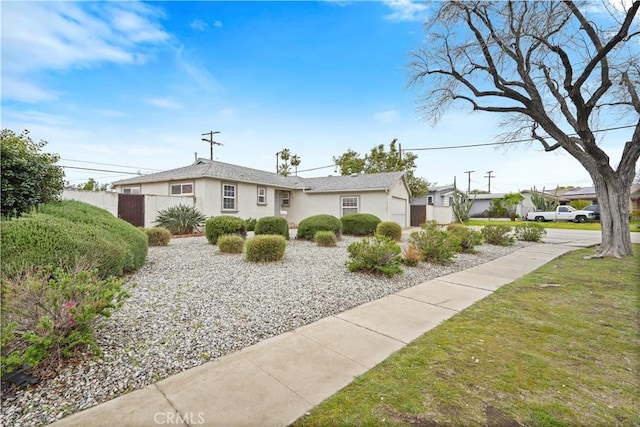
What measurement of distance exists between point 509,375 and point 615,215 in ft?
32.9

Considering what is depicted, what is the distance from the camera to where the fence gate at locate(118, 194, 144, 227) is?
1286 centimetres

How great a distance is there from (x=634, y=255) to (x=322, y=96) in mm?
12205

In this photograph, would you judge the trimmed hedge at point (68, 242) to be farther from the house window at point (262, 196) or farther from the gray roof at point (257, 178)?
the house window at point (262, 196)

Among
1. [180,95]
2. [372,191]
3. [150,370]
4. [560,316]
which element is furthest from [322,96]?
[150,370]

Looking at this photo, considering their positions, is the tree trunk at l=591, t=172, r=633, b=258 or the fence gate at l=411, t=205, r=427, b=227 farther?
the fence gate at l=411, t=205, r=427, b=227

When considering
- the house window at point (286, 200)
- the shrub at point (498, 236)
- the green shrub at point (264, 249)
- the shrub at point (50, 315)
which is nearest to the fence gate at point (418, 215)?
the house window at point (286, 200)

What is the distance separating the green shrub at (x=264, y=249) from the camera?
672 centimetres

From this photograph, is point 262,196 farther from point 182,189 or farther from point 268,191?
point 182,189

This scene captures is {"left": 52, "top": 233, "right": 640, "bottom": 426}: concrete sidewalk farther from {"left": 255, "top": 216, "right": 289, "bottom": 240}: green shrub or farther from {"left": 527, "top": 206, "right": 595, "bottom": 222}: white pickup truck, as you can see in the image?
{"left": 527, "top": 206, "right": 595, "bottom": 222}: white pickup truck

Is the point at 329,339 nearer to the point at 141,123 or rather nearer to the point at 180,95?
the point at 180,95

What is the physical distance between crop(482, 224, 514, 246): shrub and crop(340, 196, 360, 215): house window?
27.3 ft

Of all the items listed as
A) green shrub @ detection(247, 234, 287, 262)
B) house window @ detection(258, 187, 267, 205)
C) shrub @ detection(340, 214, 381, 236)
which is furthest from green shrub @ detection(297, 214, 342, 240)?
house window @ detection(258, 187, 267, 205)

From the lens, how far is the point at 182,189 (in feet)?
48.8

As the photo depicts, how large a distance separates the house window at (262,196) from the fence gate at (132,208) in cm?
620
